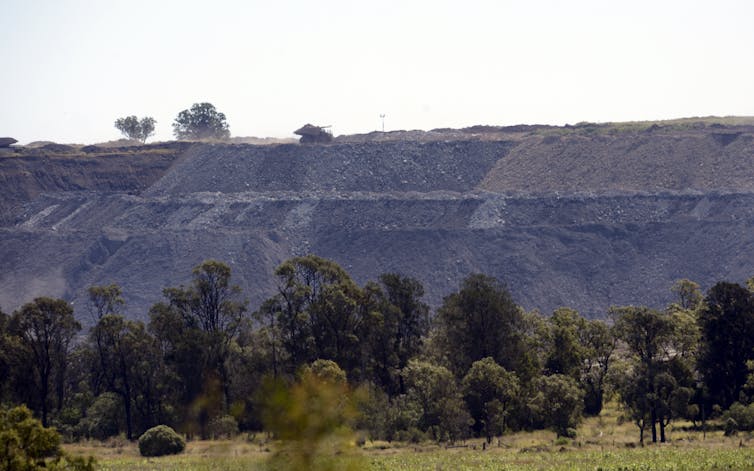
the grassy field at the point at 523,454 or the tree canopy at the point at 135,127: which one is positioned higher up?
the tree canopy at the point at 135,127

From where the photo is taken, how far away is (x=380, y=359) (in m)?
64.1

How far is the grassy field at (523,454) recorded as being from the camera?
4159cm

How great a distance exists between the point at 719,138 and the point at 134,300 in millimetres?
68101

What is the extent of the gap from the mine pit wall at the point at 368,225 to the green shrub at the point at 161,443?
1696 inches

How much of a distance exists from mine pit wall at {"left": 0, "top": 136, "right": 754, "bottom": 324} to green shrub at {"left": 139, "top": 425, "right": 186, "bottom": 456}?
43.1 meters

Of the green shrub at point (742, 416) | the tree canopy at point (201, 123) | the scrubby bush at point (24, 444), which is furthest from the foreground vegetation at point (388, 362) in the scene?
the tree canopy at point (201, 123)

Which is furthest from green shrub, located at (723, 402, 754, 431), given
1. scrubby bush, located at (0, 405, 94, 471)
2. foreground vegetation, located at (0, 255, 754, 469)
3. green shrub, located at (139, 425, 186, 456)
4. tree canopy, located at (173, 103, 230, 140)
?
tree canopy, located at (173, 103, 230, 140)

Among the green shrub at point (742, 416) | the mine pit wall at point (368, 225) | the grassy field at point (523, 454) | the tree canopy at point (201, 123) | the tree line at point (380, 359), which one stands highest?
the tree canopy at point (201, 123)

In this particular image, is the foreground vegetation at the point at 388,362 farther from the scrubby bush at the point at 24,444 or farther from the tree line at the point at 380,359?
the scrubby bush at the point at 24,444

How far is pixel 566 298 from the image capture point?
9488 centimetres

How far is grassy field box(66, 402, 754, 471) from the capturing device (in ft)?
136

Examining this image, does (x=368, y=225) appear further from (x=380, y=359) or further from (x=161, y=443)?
(x=161, y=443)

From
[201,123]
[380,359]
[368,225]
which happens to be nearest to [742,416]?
[380,359]

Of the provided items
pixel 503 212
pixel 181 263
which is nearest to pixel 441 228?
pixel 503 212
